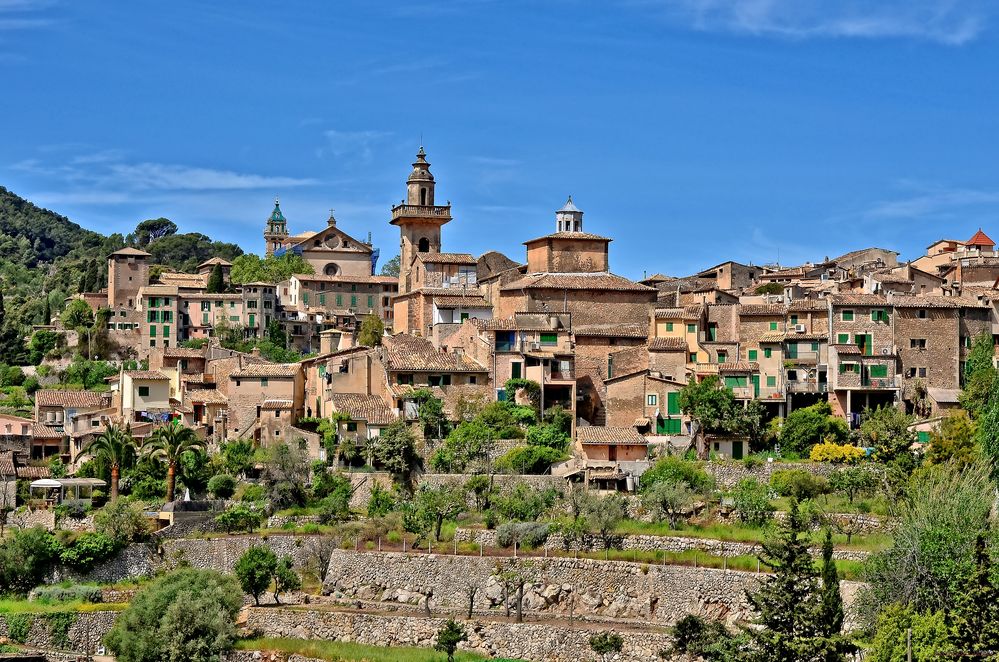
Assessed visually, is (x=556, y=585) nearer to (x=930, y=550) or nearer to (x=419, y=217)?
(x=930, y=550)

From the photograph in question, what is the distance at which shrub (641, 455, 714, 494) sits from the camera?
53719 mm

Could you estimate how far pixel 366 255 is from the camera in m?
102

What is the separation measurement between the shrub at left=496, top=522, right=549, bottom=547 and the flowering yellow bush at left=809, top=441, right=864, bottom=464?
369 inches

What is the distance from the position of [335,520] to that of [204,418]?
12.8 metres

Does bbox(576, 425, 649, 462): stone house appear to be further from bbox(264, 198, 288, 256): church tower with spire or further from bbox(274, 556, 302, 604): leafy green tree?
bbox(264, 198, 288, 256): church tower with spire

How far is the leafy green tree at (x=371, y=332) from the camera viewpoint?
76144 millimetres

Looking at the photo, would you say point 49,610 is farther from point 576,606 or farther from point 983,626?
point 983,626

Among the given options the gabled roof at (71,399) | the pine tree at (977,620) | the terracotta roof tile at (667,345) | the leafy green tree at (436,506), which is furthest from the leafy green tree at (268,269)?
the pine tree at (977,620)

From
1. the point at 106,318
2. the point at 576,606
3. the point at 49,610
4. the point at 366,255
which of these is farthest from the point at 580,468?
the point at 366,255

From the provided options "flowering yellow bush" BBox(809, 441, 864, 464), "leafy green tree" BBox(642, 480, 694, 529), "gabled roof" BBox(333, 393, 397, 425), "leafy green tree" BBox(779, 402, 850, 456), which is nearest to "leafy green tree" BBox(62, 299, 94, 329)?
"gabled roof" BBox(333, 393, 397, 425)

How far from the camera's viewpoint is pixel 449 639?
4569 centimetres

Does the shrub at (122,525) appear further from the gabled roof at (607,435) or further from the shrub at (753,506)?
the shrub at (753,506)

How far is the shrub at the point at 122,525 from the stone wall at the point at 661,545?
33.7 feet

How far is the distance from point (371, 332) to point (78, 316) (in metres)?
18.8
